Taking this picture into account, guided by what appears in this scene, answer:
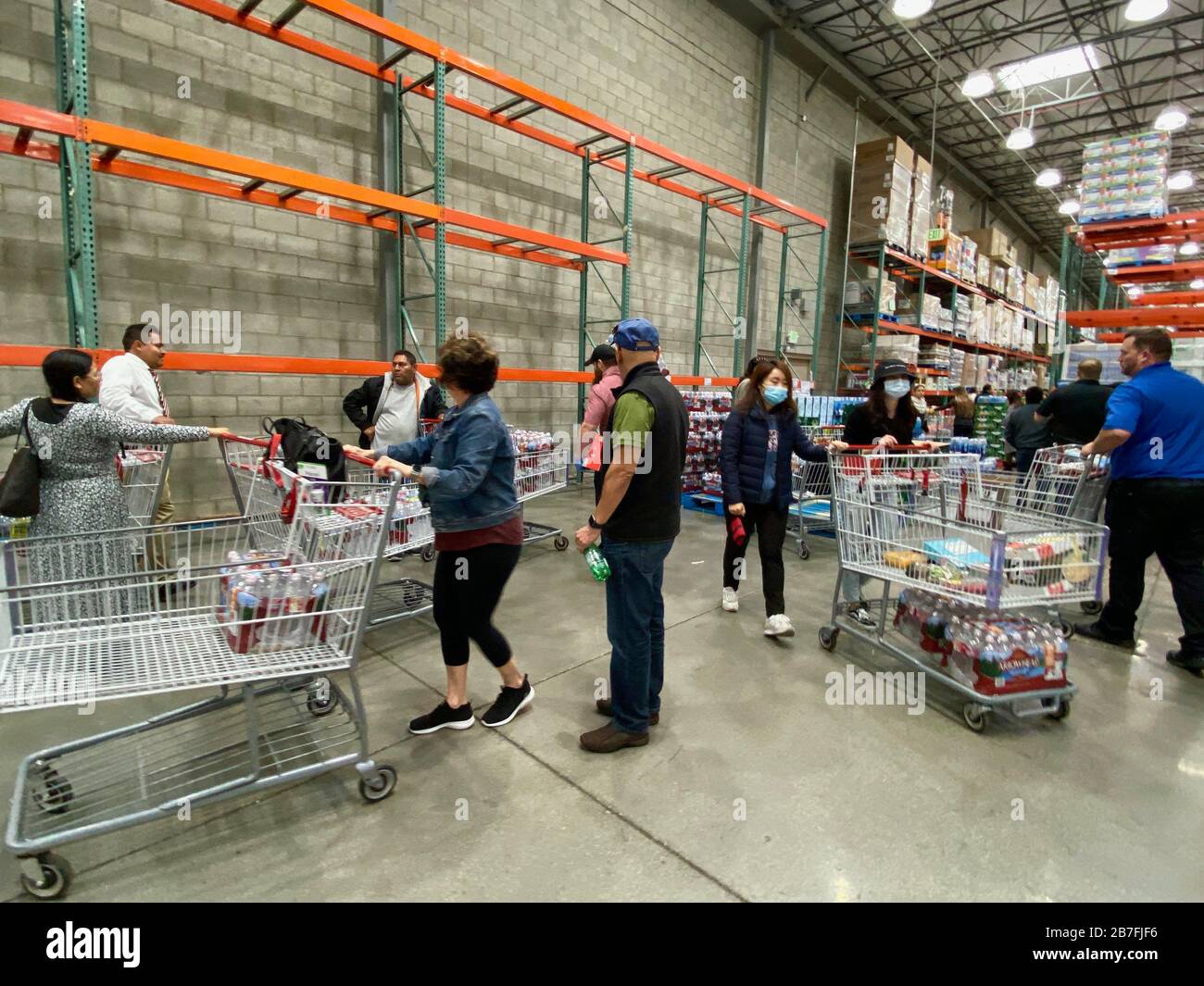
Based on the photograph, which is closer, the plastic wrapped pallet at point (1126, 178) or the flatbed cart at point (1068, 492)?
the flatbed cart at point (1068, 492)

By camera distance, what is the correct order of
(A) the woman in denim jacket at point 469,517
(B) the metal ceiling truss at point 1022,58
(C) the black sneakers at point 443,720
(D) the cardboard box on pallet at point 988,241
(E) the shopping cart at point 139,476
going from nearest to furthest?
1. (A) the woman in denim jacket at point 469,517
2. (C) the black sneakers at point 443,720
3. (E) the shopping cart at point 139,476
4. (B) the metal ceiling truss at point 1022,58
5. (D) the cardboard box on pallet at point 988,241

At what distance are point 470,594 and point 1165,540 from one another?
12.7 ft

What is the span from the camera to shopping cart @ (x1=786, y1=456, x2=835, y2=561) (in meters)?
5.58

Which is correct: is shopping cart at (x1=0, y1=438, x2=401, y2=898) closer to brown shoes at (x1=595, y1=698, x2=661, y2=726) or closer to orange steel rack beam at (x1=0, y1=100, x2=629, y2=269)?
brown shoes at (x1=595, y1=698, x2=661, y2=726)

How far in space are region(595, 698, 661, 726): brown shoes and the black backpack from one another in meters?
1.45

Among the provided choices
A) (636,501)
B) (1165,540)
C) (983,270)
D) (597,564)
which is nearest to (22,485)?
(597,564)

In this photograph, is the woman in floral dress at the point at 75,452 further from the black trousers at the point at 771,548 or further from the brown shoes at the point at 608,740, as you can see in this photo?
the black trousers at the point at 771,548

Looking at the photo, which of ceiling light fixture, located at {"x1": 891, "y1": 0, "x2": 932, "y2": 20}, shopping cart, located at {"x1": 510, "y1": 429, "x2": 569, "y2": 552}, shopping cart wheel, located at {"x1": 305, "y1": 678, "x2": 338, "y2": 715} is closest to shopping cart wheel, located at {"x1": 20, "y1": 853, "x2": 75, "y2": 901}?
shopping cart wheel, located at {"x1": 305, "y1": 678, "x2": 338, "y2": 715}

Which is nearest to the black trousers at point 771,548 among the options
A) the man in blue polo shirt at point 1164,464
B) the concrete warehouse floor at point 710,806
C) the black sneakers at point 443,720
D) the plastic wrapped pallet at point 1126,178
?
the concrete warehouse floor at point 710,806

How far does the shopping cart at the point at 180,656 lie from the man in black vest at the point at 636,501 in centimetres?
79

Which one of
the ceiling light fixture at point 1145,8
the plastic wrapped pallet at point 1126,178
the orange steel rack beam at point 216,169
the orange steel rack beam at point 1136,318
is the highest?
the ceiling light fixture at point 1145,8

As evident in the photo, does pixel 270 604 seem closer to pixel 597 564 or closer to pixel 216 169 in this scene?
pixel 597 564

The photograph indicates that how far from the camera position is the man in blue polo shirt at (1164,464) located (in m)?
3.53
